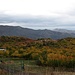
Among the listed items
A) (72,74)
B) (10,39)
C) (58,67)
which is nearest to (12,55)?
(58,67)

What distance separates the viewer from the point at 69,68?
5347cm

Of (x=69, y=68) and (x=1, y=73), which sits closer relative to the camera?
(x=1, y=73)

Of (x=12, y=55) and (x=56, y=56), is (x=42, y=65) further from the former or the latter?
(x=12, y=55)

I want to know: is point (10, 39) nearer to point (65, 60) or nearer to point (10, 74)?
point (65, 60)

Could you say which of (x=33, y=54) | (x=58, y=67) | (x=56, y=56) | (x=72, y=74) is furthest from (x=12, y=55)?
(x=72, y=74)

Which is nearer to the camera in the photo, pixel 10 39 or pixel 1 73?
pixel 1 73

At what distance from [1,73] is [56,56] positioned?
21352 mm

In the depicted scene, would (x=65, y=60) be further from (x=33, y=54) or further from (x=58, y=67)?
(x=33, y=54)

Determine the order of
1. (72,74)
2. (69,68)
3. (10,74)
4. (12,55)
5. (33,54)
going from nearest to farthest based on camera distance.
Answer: (10,74)
(72,74)
(69,68)
(33,54)
(12,55)

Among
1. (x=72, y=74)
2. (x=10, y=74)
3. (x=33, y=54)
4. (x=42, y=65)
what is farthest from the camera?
(x=33, y=54)

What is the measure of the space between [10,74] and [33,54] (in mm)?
30411

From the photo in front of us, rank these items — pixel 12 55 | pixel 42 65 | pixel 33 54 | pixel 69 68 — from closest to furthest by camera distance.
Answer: pixel 69 68 → pixel 42 65 → pixel 33 54 → pixel 12 55

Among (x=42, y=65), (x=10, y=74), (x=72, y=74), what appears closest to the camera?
(x=10, y=74)

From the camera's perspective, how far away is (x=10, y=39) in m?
125
